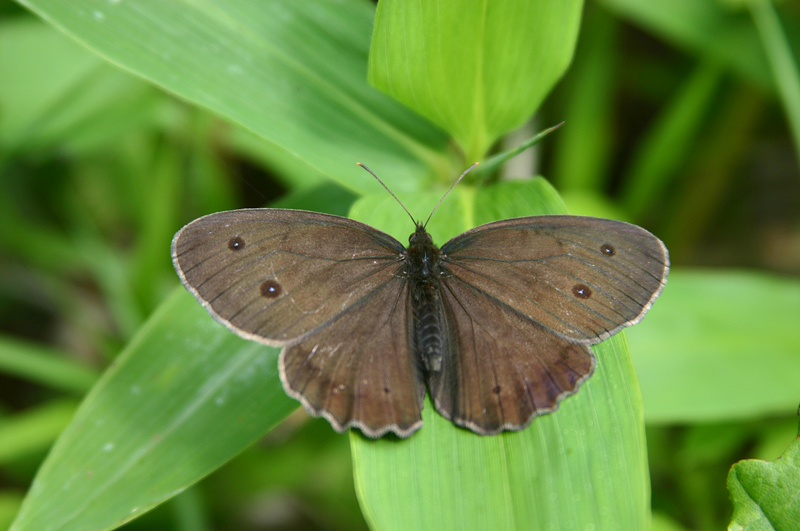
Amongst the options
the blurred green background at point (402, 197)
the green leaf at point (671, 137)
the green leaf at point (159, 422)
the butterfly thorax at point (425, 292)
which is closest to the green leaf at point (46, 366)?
the blurred green background at point (402, 197)

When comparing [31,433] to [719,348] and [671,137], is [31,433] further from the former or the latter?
[671,137]

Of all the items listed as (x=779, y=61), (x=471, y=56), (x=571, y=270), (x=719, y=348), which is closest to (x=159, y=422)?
(x=571, y=270)

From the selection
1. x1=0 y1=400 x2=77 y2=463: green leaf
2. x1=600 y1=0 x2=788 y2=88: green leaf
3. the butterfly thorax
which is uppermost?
x1=600 y1=0 x2=788 y2=88: green leaf

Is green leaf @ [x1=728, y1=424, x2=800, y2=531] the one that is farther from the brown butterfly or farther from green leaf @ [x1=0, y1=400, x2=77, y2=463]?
green leaf @ [x1=0, y1=400, x2=77, y2=463]

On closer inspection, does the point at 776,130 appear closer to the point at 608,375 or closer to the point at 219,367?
the point at 608,375

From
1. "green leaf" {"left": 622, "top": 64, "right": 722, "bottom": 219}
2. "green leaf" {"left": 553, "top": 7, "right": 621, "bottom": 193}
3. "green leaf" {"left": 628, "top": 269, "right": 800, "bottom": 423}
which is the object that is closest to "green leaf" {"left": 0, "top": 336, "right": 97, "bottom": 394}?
"green leaf" {"left": 628, "top": 269, "right": 800, "bottom": 423}

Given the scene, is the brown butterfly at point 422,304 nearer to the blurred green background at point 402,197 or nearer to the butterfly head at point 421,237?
the butterfly head at point 421,237

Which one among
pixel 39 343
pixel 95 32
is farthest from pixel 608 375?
pixel 39 343
